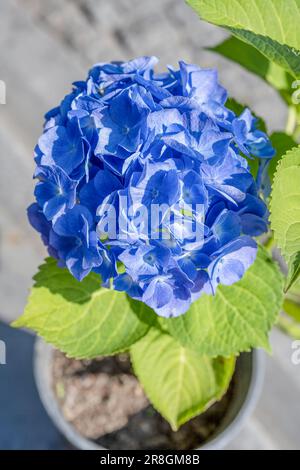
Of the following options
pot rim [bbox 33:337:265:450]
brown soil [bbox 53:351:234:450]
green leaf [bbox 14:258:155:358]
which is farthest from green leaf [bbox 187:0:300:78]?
brown soil [bbox 53:351:234:450]

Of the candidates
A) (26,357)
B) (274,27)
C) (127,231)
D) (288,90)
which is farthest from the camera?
(26,357)

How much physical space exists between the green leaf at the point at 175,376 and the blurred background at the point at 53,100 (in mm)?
536

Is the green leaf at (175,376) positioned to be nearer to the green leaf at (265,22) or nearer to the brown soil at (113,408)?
the brown soil at (113,408)

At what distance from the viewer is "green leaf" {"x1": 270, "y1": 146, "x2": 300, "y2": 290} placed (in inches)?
30.1

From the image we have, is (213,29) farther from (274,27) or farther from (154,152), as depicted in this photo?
(154,152)

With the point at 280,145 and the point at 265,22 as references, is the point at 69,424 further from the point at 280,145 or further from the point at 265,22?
the point at 265,22

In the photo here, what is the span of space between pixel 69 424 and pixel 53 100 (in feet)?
3.11

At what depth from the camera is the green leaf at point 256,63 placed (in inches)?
42.8

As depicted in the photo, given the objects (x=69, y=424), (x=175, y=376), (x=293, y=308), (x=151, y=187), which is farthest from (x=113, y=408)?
(x=151, y=187)

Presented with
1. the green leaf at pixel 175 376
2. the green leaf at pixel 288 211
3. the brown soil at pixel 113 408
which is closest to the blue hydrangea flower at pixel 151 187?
the green leaf at pixel 288 211

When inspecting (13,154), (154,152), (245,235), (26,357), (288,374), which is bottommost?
(288,374)

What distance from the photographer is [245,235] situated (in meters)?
0.87

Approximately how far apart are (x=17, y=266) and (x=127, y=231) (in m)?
1.09
